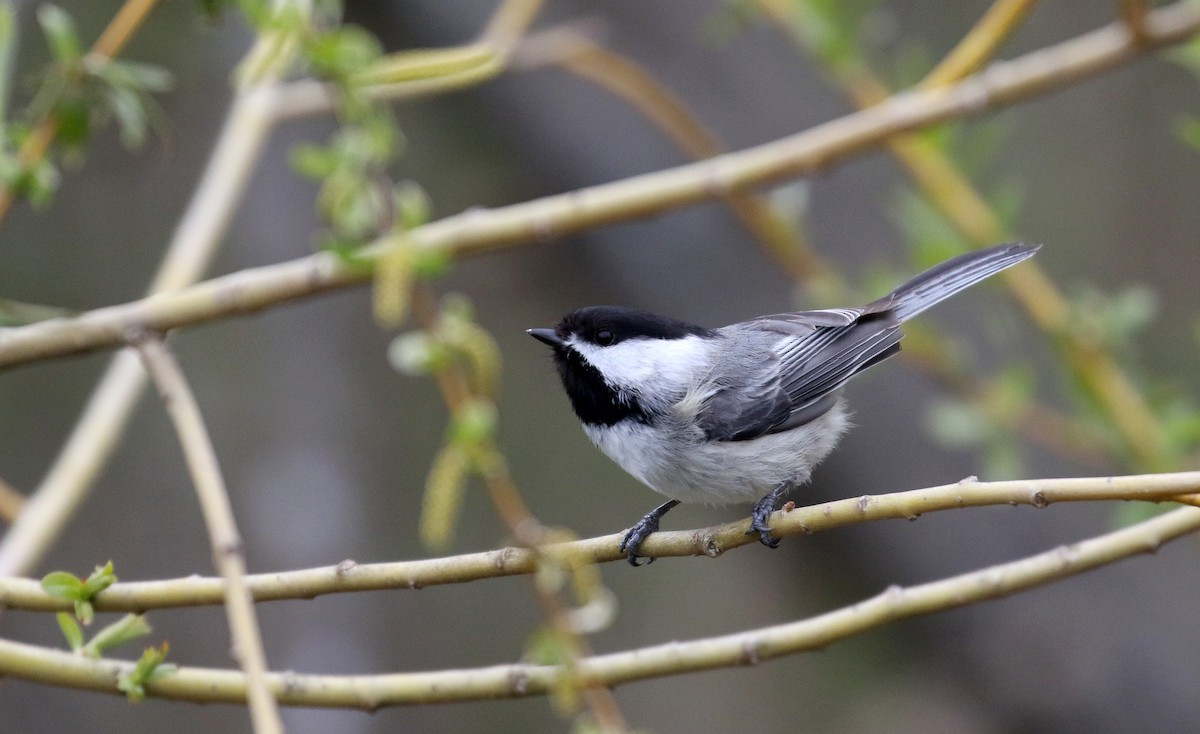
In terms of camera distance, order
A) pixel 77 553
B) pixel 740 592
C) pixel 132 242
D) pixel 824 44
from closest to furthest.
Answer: pixel 824 44
pixel 77 553
pixel 132 242
pixel 740 592

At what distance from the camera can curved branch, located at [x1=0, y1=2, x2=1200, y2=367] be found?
1.64 meters

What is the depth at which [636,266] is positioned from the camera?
3682mm

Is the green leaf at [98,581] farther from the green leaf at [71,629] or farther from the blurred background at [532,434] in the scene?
the blurred background at [532,434]

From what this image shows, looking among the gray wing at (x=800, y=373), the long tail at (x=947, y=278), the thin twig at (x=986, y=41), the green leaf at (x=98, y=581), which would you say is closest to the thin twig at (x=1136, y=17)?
the thin twig at (x=986, y=41)

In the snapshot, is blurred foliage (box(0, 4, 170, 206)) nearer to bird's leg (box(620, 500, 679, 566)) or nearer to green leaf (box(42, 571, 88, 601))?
green leaf (box(42, 571, 88, 601))

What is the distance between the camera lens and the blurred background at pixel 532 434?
3.34m

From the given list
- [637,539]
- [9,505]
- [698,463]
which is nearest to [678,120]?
[698,463]

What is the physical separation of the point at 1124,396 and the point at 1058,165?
2.67m

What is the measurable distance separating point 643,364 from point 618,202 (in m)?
0.35

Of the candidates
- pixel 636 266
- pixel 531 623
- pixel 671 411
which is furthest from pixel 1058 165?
pixel 671 411

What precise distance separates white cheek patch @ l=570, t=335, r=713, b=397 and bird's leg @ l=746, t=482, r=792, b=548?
0.89 feet

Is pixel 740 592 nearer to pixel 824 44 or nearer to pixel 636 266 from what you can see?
pixel 636 266

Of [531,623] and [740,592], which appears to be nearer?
[531,623]

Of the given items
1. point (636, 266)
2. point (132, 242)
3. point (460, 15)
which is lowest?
point (636, 266)
